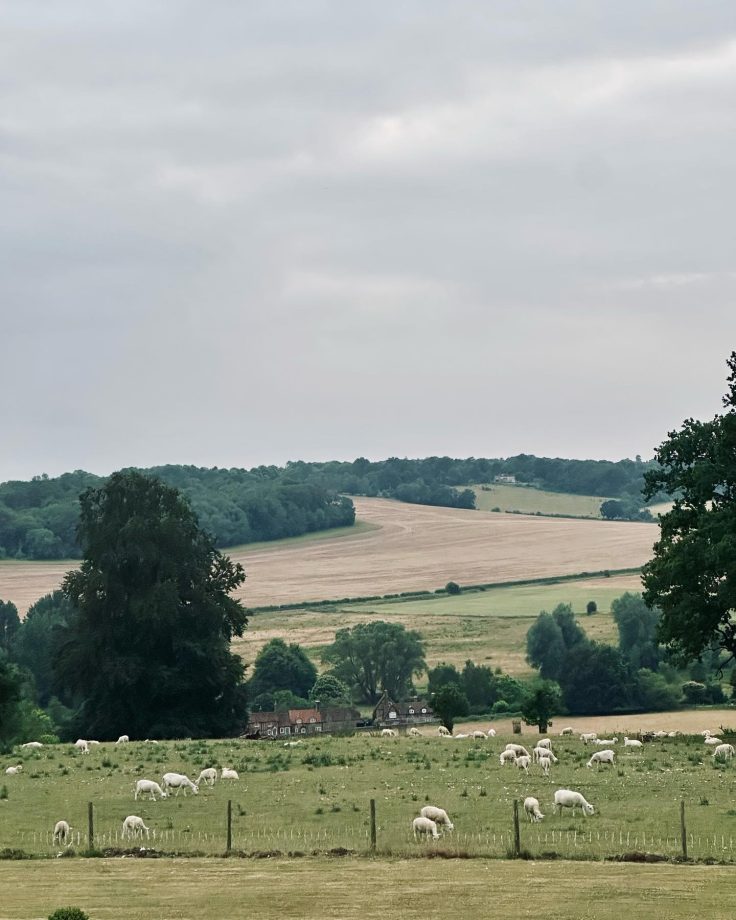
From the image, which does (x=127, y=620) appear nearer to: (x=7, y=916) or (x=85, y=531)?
(x=85, y=531)

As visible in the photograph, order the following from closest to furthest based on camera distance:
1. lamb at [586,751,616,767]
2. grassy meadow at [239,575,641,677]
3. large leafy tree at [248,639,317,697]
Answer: lamb at [586,751,616,767]
large leafy tree at [248,639,317,697]
grassy meadow at [239,575,641,677]

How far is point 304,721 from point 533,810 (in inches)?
3241

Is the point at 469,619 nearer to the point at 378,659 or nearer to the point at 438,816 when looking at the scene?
the point at 378,659

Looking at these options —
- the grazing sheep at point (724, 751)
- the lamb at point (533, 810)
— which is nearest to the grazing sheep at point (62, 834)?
the lamb at point (533, 810)

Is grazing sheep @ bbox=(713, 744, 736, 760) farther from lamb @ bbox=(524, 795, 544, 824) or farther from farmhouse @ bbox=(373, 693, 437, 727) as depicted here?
farmhouse @ bbox=(373, 693, 437, 727)

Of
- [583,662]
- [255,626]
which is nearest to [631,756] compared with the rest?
[583,662]

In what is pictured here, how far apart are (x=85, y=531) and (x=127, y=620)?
19.3 feet

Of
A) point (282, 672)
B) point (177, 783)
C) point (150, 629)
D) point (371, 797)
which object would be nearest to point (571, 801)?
point (371, 797)

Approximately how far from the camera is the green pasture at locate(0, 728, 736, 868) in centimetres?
3400

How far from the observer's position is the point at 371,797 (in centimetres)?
4112

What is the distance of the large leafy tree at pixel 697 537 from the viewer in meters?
59.0

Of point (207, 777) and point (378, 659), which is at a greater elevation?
point (207, 777)

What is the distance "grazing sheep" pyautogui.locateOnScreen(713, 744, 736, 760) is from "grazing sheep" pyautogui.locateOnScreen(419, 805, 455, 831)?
1778 cm

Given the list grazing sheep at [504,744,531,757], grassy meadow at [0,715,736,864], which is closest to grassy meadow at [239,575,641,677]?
grassy meadow at [0,715,736,864]
